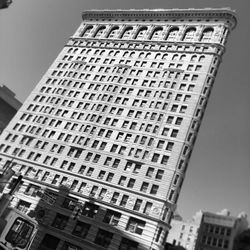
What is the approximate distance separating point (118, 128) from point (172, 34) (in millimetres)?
34272

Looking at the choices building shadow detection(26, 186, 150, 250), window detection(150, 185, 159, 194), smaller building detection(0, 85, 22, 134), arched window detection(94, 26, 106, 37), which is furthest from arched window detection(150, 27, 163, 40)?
smaller building detection(0, 85, 22, 134)

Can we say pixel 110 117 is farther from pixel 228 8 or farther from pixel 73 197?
pixel 228 8

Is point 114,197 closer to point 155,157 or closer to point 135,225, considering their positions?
point 135,225

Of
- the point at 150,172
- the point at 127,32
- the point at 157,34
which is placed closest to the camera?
the point at 150,172

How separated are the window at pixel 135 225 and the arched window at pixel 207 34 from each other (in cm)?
4786

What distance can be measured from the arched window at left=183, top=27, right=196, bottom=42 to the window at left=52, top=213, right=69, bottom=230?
169 ft

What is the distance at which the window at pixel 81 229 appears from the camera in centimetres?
4550

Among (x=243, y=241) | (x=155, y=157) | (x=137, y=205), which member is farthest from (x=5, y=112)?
(x=243, y=241)

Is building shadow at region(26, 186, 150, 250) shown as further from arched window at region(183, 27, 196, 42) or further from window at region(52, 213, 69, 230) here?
arched window at region(183, 27, 196, 42)

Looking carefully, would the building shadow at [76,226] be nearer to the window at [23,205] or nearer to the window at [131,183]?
the window at [23,205]

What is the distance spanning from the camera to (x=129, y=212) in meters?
45.6

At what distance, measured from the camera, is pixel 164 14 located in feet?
260

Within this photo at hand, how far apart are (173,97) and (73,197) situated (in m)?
28.4

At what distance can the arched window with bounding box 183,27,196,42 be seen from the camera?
235ft
